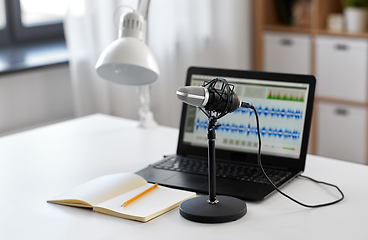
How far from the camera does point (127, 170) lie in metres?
1.37

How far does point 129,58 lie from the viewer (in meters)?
1.22

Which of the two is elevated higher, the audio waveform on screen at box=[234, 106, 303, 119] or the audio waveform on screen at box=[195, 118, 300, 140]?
the audio waveform on screen at box=[234, 106, 303, 119]

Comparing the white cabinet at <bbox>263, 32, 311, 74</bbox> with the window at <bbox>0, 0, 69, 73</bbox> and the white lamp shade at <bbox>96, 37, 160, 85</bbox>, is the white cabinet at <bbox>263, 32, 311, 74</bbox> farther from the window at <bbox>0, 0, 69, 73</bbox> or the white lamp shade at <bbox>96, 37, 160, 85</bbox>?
the white lamp shade at <bbox>96, 37, 160, 85</bbox>

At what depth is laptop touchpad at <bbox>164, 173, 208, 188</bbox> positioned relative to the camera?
3.98 ft

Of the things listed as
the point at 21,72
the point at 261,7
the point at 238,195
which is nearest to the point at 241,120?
the point at 238,195

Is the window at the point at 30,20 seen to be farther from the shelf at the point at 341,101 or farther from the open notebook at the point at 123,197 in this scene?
the open notebook at the point at 123,197

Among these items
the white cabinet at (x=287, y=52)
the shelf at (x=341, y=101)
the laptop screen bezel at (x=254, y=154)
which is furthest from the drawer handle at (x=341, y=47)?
the laptop screen bezel at (x=254, y=154)

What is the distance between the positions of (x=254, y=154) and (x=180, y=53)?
1.46 metres

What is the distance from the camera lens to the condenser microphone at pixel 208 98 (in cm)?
101

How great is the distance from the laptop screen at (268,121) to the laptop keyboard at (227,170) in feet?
0.18

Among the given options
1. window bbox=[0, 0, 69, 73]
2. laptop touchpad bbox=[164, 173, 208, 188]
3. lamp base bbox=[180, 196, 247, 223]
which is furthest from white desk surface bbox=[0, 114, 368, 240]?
window bbox=[0, 0, 69, 73]

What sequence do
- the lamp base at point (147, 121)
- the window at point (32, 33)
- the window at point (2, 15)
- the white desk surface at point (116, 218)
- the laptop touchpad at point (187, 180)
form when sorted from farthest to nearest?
the window at point (2, 15)
the window at point (32, 33)
the lamp base at point (147, 121)
the laptop touchpad at point (187, 180)
the white desk surface at point (116, 218)

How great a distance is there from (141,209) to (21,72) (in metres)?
1.41

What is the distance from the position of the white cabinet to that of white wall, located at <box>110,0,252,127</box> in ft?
0.47
